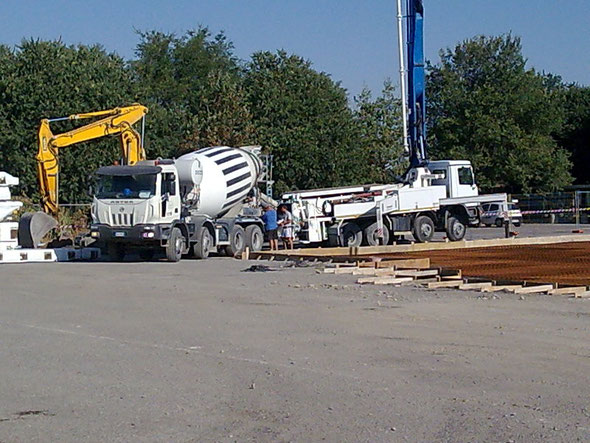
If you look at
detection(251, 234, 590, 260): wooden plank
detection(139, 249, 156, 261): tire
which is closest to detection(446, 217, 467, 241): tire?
detection(251, 234, 590, 260): wooden plank

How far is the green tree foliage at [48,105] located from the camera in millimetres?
46969

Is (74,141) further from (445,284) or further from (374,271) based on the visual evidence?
(445,284)

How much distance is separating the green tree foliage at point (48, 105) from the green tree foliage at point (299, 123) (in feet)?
28.4

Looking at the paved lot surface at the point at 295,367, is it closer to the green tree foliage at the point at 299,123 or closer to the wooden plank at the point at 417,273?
the wooden plank at the point at 417,273

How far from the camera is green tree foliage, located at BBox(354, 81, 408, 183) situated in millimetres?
55156

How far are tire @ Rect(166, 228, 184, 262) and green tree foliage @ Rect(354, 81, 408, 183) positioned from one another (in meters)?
28.4

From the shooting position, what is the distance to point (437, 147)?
6744 cm

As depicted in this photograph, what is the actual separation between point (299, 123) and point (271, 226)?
78.1ft

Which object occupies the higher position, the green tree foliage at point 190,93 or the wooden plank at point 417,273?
→ the green tree foliage at point 190,93

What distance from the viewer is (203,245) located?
1112 inches

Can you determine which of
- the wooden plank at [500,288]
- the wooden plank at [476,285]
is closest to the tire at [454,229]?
the wooden plank at [476,285]

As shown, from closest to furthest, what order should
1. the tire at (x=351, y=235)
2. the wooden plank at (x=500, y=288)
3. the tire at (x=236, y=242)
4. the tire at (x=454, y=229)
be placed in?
1. the wooden plank at (x=500, y=288)
2. the tire at (x=236, y=242)
3. the tire at (x=351, y=235)
4. the tire at (x=454, y=229)

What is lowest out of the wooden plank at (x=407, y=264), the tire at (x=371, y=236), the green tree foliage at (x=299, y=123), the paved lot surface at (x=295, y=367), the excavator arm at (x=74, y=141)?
the paved lot surface at (x=295, y=367)

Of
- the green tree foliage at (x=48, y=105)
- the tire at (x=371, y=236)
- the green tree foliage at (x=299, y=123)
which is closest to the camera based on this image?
the tire at (x=371, y=236)
